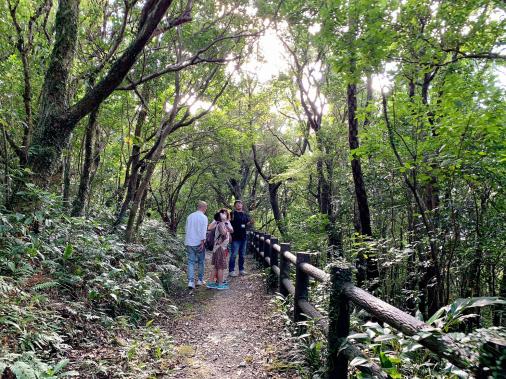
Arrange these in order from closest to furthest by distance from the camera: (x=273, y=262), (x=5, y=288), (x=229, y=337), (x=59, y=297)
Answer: (x=5, y=288) < (x=59, y=297) < (x=229, y=337) < (x=273, y=262)

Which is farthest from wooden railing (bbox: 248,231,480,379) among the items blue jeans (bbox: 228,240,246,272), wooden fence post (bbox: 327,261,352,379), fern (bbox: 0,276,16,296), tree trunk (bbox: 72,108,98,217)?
tree trunk (bbox: 72,108,98,217)

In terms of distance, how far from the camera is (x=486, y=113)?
4.84 metres

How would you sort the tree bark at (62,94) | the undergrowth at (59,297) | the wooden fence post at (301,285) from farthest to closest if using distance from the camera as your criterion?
the tree bark at (62,94) < the wooden fence post at (301,285) < the undergrowth at (59,297)

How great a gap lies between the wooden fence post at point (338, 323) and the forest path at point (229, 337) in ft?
3.54

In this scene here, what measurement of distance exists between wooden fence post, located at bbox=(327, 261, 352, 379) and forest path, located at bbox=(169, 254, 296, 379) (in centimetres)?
108

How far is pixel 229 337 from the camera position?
5.61m

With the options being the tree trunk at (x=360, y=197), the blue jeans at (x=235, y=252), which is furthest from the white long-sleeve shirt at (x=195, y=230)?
the tree trunk at (x=360, y=197)

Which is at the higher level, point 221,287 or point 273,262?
point 273,262

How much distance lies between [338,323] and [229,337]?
9.63 feet

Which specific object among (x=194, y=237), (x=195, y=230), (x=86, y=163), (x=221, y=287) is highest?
(x=86, y=163)

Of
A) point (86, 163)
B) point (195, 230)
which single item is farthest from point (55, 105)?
point (195, 230)

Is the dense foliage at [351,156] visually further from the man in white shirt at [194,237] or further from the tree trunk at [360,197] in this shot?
the man in white shirt at [194,237]

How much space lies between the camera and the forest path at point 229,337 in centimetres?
440

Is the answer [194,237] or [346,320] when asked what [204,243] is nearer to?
[194,237]
